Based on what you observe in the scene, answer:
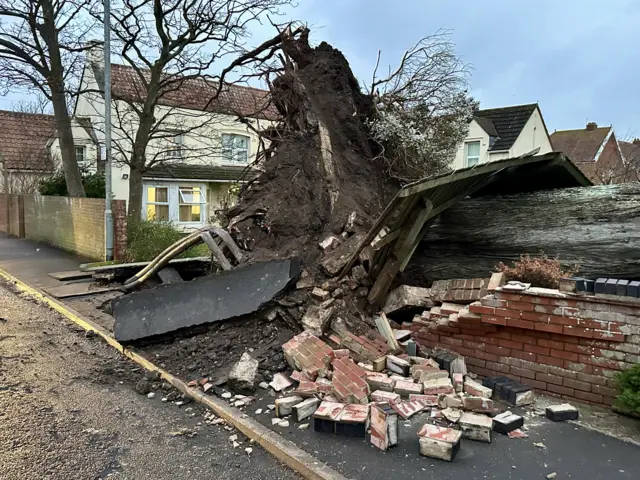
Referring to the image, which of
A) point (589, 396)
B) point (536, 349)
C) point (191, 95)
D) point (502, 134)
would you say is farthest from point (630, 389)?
point (502, 134)

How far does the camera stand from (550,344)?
4.51 meters

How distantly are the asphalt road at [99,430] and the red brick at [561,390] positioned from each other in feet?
8.95

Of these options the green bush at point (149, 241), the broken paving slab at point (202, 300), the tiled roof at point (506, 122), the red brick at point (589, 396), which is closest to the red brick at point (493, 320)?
the red brick at point (589, 396)

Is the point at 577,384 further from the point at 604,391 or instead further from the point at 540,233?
the point at 540,233

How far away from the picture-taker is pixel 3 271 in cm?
1205

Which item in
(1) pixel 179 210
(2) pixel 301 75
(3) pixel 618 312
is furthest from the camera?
(1) pixel 179 210

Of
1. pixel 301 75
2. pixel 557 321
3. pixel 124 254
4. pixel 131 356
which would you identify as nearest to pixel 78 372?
pixel 131 356

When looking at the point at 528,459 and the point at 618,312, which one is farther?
the point at 618,312

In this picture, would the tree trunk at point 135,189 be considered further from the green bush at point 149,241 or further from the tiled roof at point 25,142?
the tiled roof at point 25,142

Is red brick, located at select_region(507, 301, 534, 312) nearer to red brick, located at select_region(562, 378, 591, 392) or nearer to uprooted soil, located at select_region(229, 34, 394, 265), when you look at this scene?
red brick, located at select_region(562, 378, 591, 392)

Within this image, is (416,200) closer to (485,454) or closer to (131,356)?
(485,454)

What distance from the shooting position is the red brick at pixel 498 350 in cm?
483

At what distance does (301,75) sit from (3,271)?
9486 mm

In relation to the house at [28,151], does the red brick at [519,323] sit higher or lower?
lower
